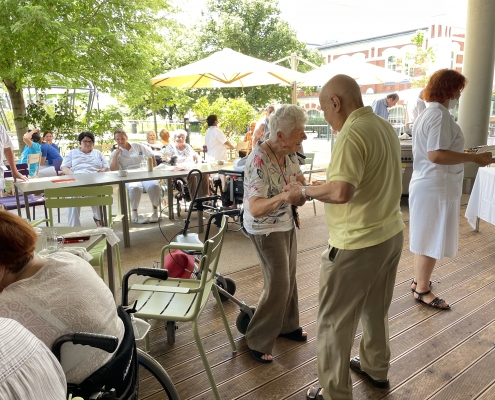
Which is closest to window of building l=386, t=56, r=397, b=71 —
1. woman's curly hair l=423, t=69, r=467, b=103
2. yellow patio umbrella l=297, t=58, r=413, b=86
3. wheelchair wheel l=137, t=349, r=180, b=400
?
yellow patio umbrella l=297, t=58, r=413, b=86

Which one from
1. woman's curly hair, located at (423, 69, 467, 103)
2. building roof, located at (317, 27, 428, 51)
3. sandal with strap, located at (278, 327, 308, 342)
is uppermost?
building roof, located at (317, 27, 428, 51)

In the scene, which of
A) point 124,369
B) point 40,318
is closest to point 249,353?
point 124,369

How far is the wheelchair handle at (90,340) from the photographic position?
1308 mm

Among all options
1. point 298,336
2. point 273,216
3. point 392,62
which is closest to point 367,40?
point 392,62

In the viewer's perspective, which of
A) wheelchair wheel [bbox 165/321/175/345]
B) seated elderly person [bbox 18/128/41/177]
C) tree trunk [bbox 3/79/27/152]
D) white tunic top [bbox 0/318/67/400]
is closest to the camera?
white tunic top [bbox 0/318/67/400]

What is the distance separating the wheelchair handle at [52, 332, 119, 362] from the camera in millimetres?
1308

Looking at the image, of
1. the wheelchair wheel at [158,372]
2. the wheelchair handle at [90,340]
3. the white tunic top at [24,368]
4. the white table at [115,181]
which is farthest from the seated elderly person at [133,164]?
the white tunic top at [24,368]

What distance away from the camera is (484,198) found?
4742 millimetres

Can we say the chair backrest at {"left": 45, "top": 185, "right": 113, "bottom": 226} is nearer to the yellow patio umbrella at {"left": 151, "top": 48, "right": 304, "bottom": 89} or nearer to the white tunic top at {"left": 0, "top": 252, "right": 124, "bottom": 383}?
the white tunic top at {"left": 0, "top": 252, "right": 124, "bottom": 383}

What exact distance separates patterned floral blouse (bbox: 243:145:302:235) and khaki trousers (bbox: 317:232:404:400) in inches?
16.0

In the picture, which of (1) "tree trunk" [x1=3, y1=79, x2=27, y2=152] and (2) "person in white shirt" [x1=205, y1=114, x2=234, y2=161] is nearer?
(2) "person in white shirt" [x1=205, y1=114, x2=234, y2=161]

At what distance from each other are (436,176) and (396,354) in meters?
1.31

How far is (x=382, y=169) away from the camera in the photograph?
6.37 feet

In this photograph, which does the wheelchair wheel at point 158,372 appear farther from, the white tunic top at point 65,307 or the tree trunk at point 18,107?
the tree trunk at point 18,107
